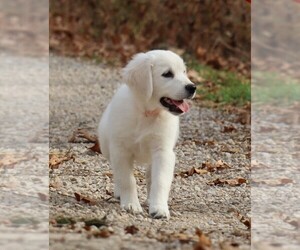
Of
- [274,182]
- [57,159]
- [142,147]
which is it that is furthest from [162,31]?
[142,147]

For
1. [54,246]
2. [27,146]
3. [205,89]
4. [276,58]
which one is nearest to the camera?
[54,246]

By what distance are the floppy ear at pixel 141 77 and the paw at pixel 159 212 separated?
0.63m

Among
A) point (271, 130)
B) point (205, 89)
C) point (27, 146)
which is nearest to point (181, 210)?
point (27, 146)

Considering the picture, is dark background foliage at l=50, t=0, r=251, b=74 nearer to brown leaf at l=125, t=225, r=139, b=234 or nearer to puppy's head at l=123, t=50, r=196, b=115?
puppy's head at l=123, t=50, r=196, b=115

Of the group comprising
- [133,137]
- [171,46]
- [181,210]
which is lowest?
[171,46]

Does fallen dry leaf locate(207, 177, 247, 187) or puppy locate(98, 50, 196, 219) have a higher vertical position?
puppy locate(98, 50, 196, 219)

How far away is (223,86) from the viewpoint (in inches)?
383

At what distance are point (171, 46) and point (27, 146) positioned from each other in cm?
560

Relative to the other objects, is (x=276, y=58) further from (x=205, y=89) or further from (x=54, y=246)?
(x=54, y=246)

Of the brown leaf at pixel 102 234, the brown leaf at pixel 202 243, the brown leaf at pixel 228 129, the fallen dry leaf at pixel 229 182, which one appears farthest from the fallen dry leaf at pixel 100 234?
the brown leaf at pixel 228 129

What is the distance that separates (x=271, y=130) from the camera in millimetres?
7695

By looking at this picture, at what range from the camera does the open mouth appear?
16.0ft

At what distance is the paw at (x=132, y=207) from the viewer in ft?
15.3

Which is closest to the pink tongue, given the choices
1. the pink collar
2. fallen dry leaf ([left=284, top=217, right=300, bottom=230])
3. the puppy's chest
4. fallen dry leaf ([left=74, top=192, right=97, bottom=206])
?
the pink collar
